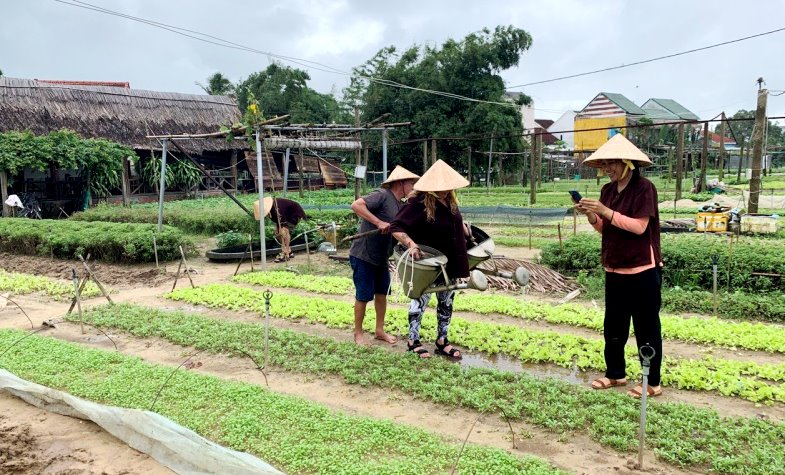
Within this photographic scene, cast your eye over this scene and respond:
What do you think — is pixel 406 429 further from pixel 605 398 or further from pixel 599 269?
pixel 599 269

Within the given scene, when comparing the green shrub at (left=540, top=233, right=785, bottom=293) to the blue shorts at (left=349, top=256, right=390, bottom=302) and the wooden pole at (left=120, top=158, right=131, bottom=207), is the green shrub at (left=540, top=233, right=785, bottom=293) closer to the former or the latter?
the blue shorts at (left=349, top=256, right=390, bottom=302)

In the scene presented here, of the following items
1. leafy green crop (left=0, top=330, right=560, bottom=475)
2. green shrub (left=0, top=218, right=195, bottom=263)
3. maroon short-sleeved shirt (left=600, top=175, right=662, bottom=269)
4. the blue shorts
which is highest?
maroon short-sleeved shirt (left=600, top=175, right=662, bottom=269)

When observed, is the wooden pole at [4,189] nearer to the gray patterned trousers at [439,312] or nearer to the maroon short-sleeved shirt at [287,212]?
the maroon short-sleeved shirt at [287,212]

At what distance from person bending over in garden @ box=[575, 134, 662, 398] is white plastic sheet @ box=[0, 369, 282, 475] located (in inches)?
119

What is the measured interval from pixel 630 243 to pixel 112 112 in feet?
93.1

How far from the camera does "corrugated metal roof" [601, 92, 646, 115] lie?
5659 centimetres

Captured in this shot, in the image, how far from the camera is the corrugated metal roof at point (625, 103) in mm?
56594

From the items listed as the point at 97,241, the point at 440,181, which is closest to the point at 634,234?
the point at 440,181

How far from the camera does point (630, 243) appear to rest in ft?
14.8

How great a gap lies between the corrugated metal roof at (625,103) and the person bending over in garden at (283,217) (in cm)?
5137

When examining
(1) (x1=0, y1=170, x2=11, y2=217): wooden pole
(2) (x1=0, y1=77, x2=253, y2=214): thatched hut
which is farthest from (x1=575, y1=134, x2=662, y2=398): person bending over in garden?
(1) (x1=0, y1=170, x2=11, y2=217): wooden pole

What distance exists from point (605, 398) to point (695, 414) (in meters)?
0.63

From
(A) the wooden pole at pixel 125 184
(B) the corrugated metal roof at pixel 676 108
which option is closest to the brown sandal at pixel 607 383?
(A) the wooden pole at pixel 125 184

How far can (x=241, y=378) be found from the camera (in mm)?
5398
